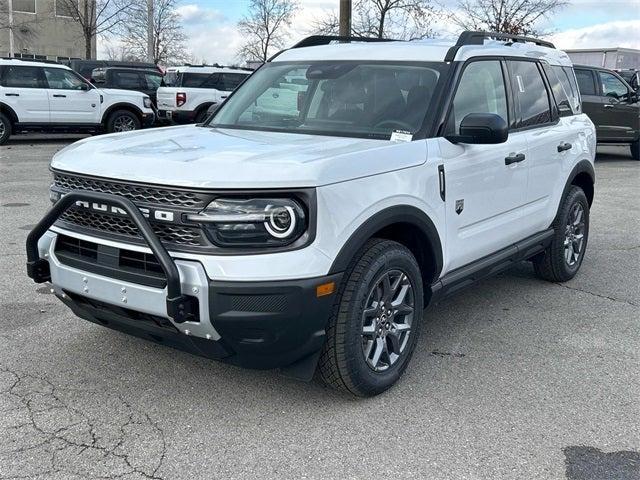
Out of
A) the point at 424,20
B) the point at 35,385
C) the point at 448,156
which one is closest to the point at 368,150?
the point at 448,156

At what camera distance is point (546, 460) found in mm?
3051

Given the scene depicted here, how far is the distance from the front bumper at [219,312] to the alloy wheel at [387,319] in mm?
372

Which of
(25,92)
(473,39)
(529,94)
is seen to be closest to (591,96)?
(529,94)

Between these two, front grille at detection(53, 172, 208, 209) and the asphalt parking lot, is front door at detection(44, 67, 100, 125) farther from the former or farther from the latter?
front grille at detection(53, 172, 208, 209)

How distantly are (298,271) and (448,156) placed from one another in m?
1.37

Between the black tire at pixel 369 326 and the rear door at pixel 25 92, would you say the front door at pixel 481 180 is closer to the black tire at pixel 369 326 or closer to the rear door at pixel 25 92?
the black tire at pixel 369 326

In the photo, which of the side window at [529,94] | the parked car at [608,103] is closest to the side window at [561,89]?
the side window at [529,94]

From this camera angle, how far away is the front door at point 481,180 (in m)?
3.96

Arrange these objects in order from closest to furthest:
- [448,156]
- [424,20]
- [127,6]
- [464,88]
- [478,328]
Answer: [448,156], [464,88], [478,328], [424,20], [127,6]

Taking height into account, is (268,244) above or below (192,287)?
above

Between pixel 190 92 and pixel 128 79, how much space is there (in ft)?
12.3

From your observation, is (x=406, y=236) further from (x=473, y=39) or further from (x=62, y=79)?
(x=62, y=79)

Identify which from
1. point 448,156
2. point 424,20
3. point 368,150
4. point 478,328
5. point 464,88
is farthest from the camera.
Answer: point 424,20

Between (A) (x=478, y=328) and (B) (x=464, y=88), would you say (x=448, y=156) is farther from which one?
(A) (x=478, y=328)
